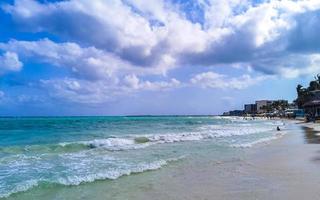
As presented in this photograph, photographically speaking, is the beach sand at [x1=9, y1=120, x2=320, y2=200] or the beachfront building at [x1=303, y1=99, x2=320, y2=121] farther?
the beachfront building at [x1=303, y1=99, x2=320, y2=121]

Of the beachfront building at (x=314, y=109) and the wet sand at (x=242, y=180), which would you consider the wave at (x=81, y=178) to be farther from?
the beachfront building at (x=314, y=109)

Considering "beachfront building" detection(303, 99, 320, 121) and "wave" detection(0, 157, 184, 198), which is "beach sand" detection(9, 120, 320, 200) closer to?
"wave" detection(0, 157, 184, 198)

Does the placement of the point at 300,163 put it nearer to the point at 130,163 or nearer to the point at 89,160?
the point at 130,163

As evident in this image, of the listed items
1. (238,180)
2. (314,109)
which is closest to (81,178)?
(238,180)

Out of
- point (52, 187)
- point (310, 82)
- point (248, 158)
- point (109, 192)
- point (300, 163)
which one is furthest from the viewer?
point (310, 82)

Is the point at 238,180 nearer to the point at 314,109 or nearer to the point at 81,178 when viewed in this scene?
the point at 81,178

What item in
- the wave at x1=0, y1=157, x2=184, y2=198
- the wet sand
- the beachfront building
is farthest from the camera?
the beachfront building

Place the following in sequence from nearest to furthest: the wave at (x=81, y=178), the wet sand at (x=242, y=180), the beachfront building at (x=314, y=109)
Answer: the wet sand at (x=242, y=180) < the wave at (x=81, y=178) < the beachfront building at (x=314, y=109)

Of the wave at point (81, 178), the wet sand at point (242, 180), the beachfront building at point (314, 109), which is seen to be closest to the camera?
the wet sand at point (242, 180)

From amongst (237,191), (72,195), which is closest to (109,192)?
(72,195)

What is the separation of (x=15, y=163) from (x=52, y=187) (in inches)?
254

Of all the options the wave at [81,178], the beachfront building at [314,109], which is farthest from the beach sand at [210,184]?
the beachfront building at [314,109]

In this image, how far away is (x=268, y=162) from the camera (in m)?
16.0

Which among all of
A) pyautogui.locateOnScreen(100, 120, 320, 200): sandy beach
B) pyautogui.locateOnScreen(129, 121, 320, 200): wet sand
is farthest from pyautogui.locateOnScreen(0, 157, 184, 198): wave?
pyautogui.locateOnScreen(129, 121, 320, 200): wet sand
